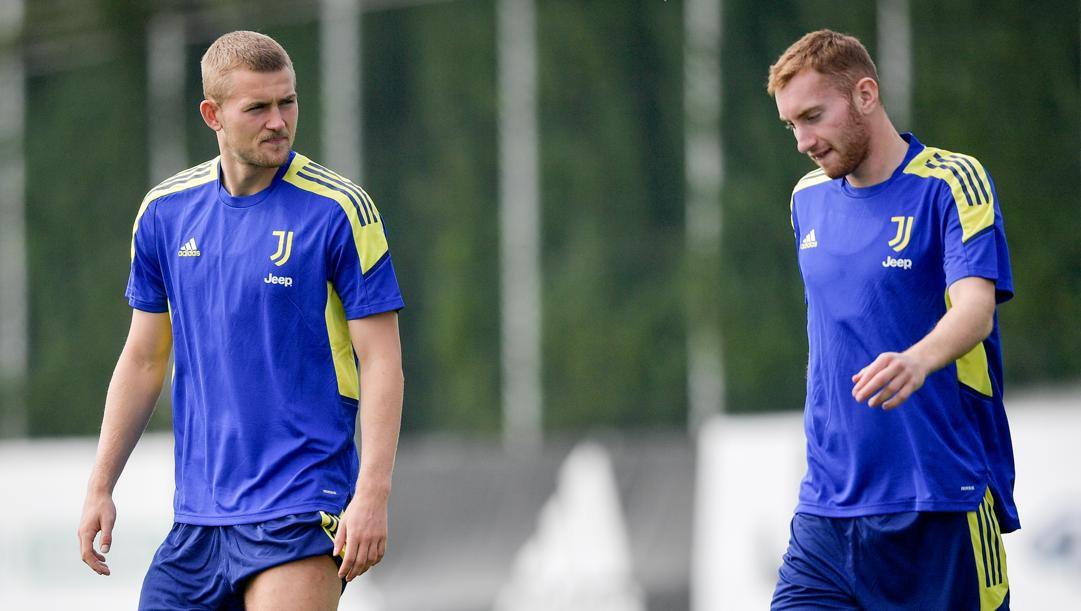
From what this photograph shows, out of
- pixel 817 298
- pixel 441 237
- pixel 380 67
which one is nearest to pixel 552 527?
pixel 817 298

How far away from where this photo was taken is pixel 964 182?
473cm

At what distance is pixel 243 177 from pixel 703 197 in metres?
9.11

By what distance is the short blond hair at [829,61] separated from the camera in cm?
485

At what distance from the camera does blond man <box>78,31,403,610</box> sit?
466 cm

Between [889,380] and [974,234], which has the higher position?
[974,234]

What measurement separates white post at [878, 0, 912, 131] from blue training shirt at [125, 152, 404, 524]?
844cm

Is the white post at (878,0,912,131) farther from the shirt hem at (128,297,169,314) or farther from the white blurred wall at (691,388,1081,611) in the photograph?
the shirt hem at (128,297,169,314)

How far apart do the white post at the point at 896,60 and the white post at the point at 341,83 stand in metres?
5.51

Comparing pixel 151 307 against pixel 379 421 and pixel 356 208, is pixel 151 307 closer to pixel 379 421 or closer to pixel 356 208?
pixel 356 208

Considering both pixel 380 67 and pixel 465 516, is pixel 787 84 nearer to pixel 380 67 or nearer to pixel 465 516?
pixel 465 516

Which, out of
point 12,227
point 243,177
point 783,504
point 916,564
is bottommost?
point 783,504

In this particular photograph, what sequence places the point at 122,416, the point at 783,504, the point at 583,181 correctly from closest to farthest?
the point at 122,416, the point at 783,504, the point at 583,181

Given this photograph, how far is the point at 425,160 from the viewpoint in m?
15.4

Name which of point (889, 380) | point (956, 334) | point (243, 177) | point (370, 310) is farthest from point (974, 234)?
point (243, 177)
